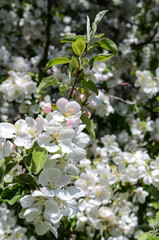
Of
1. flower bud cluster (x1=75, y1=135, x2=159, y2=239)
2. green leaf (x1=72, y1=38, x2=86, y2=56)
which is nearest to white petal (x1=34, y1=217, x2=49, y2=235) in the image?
green leaf (x1=72, y1=38, x2=86, y2=56)

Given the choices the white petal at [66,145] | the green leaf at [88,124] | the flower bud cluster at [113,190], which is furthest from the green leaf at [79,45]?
the flower bud cluster at [113,190]

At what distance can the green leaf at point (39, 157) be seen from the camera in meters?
1.17

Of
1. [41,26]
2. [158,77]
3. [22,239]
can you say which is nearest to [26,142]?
[22,239]

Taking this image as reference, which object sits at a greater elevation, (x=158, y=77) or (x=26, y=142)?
(x=26, y=142)

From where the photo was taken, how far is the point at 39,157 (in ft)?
3.89

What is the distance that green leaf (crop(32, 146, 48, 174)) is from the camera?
117 centimetres

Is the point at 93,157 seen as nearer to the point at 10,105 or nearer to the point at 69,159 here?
the point at 10,105

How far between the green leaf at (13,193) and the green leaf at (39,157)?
0.18 meters

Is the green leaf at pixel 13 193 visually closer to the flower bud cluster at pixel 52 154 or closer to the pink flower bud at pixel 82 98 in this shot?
the flower bud cluster at pixel 52 154

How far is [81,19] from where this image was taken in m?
4.54

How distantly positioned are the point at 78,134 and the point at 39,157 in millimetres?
224

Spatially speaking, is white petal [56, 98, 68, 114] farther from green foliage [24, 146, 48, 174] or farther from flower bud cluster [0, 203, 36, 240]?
flower bud cluster [0, 203, 36, 240]

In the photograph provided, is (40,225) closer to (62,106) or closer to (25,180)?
(25,180)

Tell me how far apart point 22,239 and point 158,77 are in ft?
5.07
